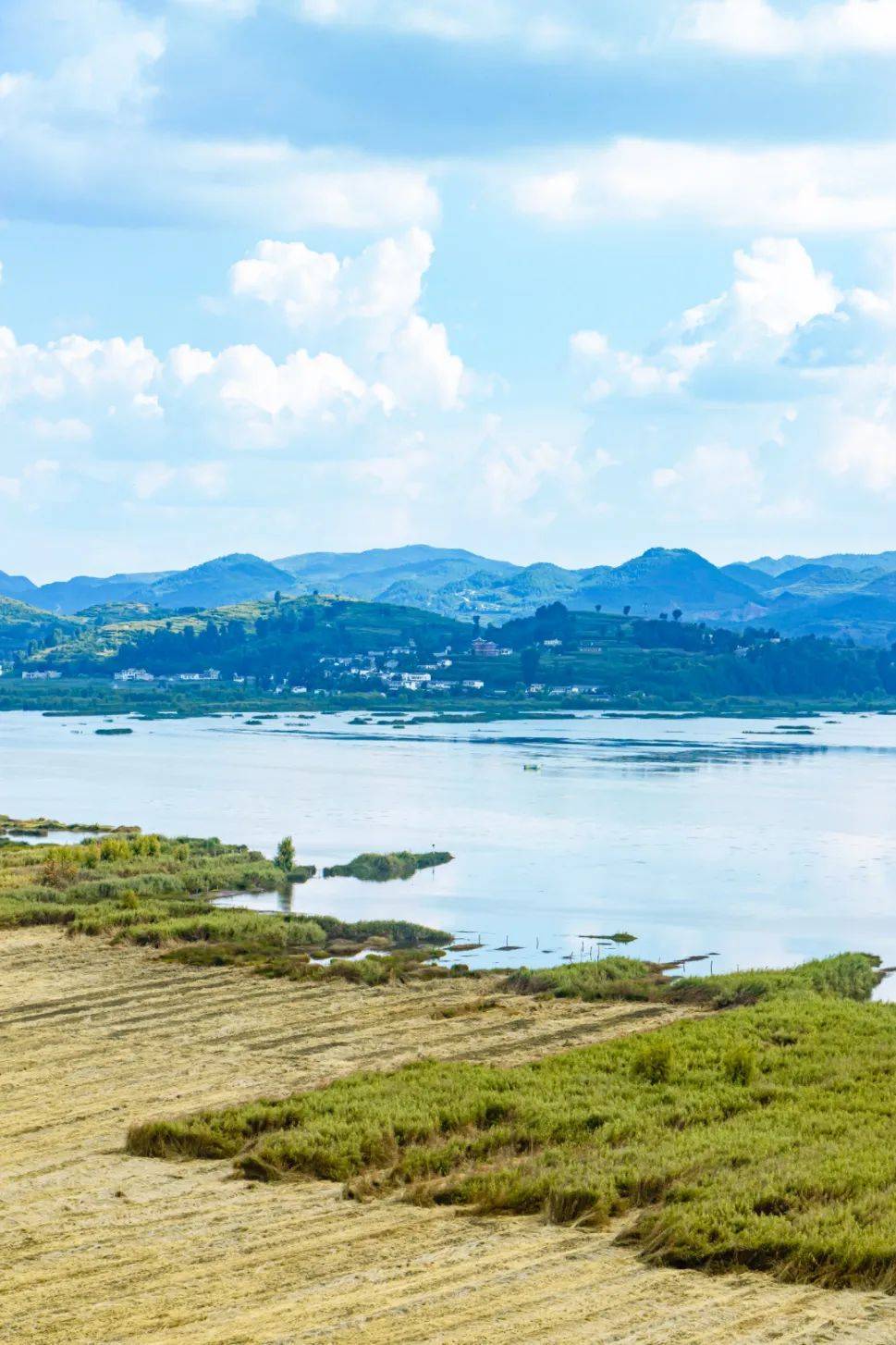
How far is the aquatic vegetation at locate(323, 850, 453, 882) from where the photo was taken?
49.5 m

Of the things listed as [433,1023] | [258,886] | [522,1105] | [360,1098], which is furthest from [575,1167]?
[258,886]

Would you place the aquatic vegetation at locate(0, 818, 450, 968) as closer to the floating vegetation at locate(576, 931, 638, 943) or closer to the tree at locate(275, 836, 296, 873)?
the tree at locate(275, 836, 296, 873)

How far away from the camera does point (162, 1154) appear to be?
1605 cm

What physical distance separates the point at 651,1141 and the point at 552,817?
51.9 meters

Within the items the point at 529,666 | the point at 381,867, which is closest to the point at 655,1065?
the point at 381,867

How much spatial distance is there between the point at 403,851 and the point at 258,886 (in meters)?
10.2

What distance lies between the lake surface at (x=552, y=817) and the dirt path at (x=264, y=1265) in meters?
16.4

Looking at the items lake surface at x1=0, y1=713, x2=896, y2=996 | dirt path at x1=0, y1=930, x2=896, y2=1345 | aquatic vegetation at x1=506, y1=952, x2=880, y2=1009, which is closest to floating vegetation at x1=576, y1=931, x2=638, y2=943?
lake surface at x1=0, y1=713, x2=896, y2=996

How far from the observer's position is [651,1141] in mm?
15734

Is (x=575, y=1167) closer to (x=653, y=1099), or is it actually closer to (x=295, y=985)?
(x=653, y=1099)

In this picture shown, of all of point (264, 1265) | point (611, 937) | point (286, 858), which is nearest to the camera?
point (264, 1265)

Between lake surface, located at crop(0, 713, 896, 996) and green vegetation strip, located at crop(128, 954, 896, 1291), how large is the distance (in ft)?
42.7

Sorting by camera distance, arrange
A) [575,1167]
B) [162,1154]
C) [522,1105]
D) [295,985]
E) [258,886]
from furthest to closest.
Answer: [258,886] < [295,985] < [522,1105] < [162,1154] < [575,1167]

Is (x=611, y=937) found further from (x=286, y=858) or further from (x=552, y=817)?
(x=552, y=817)
